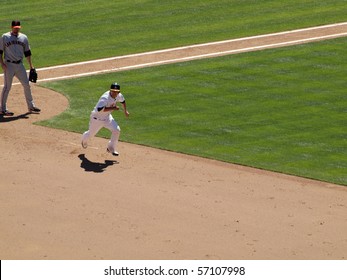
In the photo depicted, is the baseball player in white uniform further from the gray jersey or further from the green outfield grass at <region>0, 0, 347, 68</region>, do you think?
the green outfield grass at <region>0, 0, 347, 68</region>

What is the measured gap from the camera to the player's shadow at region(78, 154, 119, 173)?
22.0 metres

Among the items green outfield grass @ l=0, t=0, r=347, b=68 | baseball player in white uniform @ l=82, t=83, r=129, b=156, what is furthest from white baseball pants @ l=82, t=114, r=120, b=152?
green outfield grass @ l=0, t=0, r=347, b=68

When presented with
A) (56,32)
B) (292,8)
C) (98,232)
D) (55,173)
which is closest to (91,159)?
(55,173)

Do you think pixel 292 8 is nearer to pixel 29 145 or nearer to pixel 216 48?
pixel 216 48

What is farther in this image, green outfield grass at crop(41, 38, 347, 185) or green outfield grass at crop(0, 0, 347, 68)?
green outfield grass at crop(0, 0, 347, 68)

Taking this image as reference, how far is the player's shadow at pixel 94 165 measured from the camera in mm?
22031

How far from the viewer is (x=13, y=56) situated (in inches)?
1011

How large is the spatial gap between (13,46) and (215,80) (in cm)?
670

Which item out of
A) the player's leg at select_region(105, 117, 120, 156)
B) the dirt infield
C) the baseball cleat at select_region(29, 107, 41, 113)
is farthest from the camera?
the baseball cleat at select_region(29, 107, 41, 113)

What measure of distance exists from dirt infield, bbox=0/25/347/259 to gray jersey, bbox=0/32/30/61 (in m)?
2.00

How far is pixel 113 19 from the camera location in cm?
3734

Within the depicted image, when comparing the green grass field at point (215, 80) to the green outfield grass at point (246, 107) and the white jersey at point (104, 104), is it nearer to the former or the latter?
the green outfield grass at point (246, 107)

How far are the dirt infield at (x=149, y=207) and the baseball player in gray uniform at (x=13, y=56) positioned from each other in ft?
5.05

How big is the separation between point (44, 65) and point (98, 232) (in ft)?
48.0
